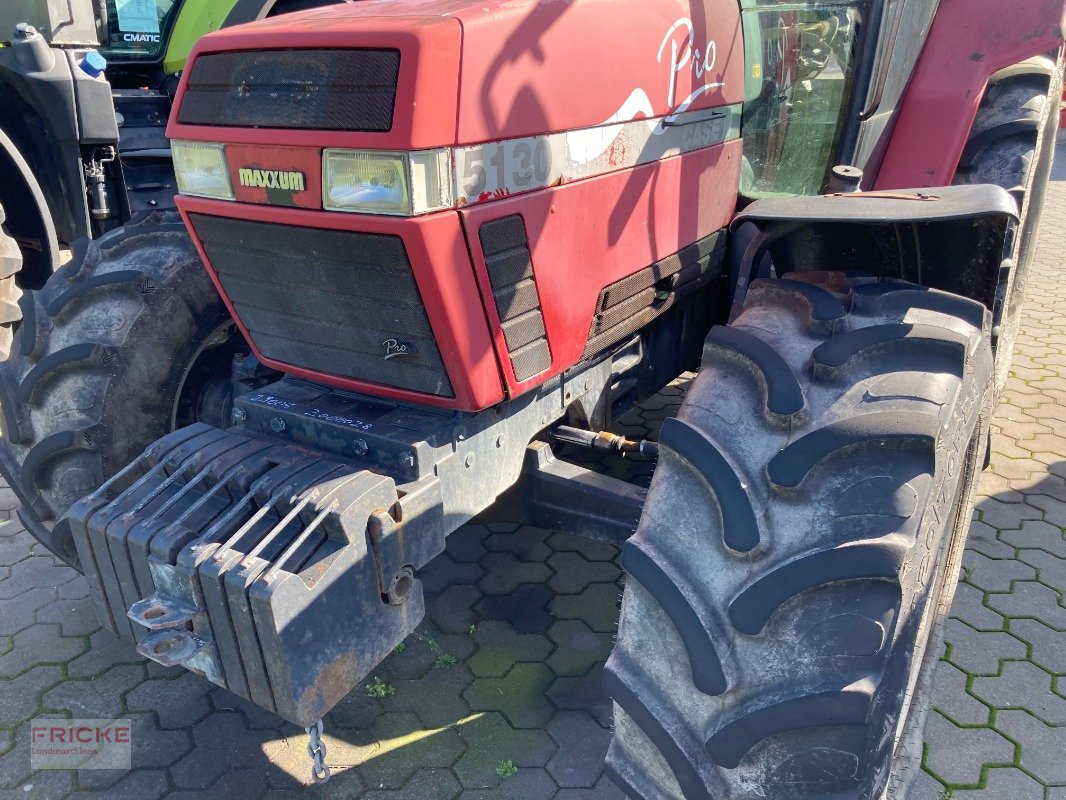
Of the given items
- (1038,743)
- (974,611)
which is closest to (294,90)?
(1038,743)

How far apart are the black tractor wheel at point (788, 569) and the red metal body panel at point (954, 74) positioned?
1.22m

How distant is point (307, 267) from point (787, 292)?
104cm

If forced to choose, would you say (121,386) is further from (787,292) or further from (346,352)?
(787,292)

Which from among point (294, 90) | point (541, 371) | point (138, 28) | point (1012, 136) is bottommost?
point (541, 371)

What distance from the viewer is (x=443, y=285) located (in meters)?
1.61

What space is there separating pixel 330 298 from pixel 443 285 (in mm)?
323

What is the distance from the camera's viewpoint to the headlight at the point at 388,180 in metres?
1.50

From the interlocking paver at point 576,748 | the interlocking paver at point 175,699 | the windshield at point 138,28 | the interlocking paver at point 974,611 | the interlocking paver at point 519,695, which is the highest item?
the windshield at point 138,28

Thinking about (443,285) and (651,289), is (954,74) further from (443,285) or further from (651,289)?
(443,285)

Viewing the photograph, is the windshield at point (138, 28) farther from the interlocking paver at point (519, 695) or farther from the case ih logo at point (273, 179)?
the interlocking paver at point (519, 695)

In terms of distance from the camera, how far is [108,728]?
235cm

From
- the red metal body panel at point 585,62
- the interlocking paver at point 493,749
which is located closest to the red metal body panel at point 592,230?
the red metal body panel at point 585,62

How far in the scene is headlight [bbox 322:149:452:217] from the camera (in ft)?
4.93

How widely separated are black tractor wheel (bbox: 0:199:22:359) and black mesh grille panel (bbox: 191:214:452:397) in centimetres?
155
